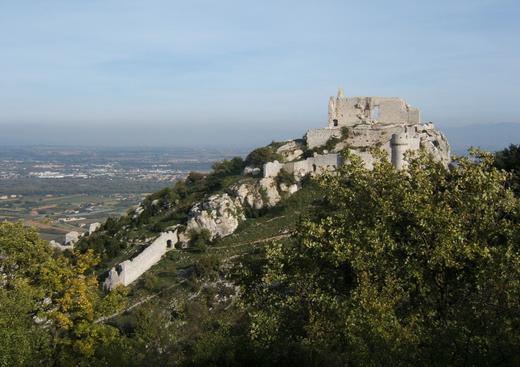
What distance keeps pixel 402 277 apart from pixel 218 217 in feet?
82.8

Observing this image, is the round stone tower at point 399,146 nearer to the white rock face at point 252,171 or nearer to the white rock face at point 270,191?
the white rock face at point 270,191

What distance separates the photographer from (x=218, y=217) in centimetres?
3812

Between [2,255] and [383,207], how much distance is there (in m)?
12.4

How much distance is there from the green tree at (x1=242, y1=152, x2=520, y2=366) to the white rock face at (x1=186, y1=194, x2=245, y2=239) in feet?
71.3

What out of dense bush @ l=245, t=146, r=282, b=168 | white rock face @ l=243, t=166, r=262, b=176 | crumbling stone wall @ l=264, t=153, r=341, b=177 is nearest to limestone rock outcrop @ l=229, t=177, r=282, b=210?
crumbling stone wall @ l=264, t=153, r=341, b=177

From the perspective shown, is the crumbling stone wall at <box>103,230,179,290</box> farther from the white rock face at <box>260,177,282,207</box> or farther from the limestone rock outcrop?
the white rock face at <box>260,177,282,207</box>

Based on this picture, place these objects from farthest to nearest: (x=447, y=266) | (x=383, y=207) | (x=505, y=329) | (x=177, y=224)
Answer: (x=177, y=224)
(x=383, y=207)
(x=447, y=266)
(x=505, y=329)


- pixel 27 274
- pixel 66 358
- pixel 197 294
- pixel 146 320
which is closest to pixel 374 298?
pixel 66 358

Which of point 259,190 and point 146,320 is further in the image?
point 259,190

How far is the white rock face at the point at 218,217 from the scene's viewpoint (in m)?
37.9

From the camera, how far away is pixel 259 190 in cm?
4009

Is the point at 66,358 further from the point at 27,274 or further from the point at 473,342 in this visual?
the point at 473,342

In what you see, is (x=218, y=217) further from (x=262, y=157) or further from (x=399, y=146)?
(x=399, y=146)

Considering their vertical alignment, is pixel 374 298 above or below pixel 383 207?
below
